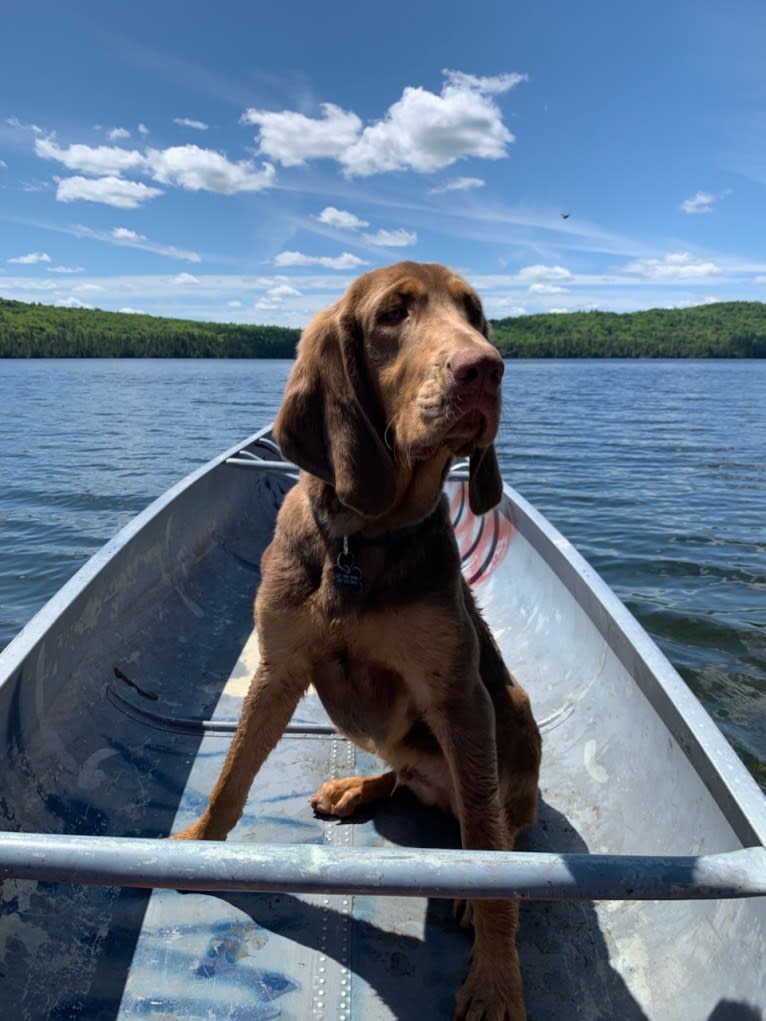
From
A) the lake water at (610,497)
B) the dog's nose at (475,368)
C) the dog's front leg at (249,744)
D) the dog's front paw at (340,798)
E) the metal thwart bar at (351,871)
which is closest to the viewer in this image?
the metal thwart bar at (351,871)

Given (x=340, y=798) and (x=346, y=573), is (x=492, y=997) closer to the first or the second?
(x=340, y=798)

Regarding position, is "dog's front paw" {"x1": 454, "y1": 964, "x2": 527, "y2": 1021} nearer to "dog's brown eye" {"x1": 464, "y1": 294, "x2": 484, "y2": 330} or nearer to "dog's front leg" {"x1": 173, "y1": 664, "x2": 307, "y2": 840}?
"dog's front leg" {"x1": 173, "y1": 664, "x2": 307, "y2": 840}

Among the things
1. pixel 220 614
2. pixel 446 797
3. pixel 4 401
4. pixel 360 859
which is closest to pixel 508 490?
pixel 220 614

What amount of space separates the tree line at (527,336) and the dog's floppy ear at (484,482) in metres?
108

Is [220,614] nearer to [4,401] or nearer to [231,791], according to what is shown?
[231,791]

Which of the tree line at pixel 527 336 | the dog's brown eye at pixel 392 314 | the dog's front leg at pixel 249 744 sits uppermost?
the tree line at pixel 527 336

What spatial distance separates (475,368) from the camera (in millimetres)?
2211

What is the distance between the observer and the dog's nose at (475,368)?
221 cm

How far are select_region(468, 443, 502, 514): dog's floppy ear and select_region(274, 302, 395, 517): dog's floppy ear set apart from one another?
0.43m

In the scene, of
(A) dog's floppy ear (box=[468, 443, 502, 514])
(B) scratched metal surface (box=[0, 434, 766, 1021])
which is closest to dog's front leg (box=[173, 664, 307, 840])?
(B) scratched metal surface (box=[0, 434, 766, 1021])

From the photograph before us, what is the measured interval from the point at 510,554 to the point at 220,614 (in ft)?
7.77

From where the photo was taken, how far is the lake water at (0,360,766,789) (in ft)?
25.4

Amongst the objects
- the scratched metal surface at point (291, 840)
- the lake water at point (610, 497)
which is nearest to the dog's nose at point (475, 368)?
the lake water at point (610, 497)

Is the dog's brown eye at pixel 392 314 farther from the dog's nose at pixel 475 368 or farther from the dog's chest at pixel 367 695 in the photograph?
the dog's chest at pixel 367 695
